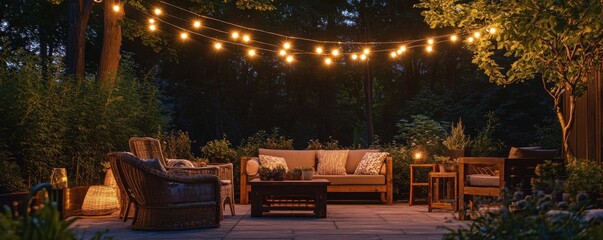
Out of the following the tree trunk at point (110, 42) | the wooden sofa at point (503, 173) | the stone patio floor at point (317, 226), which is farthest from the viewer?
the tree trunk at point (110, 42)

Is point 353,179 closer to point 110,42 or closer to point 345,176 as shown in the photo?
point 345,176

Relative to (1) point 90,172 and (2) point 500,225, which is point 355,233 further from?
(1) point 90,172

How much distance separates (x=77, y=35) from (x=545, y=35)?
781cm

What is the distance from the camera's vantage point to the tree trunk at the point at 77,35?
11602 millimetres

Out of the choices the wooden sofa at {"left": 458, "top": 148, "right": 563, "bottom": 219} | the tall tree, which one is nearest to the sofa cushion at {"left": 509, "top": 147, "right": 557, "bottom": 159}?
the wooden sofa at {"left": 458, "top": 148, "right": 563, "bottom": 219}

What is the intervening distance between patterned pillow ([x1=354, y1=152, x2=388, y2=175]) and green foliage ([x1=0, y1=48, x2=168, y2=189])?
10.6 ft

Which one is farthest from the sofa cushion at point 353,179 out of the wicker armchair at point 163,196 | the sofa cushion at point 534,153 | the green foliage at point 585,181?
the green foliage at point 585,181

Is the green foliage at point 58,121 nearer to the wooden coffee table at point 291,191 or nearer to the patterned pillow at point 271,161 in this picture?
the patterned pillow at point 271,161

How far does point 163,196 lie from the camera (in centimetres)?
665

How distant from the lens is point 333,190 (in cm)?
1004

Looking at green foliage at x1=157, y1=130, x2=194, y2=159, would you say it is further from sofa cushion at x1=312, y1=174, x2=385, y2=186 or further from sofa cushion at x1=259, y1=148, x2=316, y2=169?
sofa cushion at x1=312, y1=174, x2=385, y2=186

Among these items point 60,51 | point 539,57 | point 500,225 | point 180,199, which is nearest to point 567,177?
point 539,57

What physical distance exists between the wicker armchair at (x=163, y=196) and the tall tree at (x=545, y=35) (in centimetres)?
323

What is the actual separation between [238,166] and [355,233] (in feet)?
16.3
